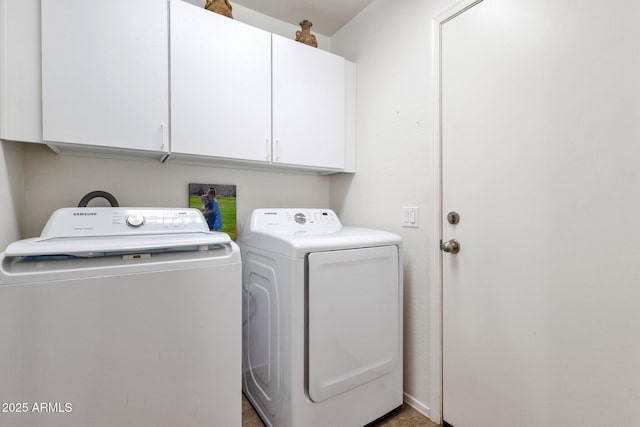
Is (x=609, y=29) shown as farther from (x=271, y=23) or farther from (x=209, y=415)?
(x=209, y=415)

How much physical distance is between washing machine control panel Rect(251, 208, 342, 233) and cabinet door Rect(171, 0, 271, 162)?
343 mm

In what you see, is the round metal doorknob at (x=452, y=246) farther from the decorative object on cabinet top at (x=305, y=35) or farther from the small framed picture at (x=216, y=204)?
the decorative object on cabinet top at (x=305, y=35)

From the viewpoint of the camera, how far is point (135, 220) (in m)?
1.42

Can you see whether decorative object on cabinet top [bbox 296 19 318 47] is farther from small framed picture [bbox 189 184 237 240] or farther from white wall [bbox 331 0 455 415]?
small framed picture [bbox 189 184 237 240]

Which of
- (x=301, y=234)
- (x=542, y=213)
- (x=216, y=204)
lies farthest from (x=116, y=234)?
(x=542, y=213)

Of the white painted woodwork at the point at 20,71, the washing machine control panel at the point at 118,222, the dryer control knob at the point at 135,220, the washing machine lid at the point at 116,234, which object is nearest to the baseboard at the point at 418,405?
the washing machine lid at the point at 116,234

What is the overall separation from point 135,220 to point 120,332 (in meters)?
0.60

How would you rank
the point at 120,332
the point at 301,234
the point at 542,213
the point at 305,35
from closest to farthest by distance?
1. the point at 120,332
2. the point at 542,213
3. the point at 301,234
4. the point at 305,35

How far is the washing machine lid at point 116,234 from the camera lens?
3.19 feet

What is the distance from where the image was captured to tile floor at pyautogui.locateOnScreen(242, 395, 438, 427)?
1575mm

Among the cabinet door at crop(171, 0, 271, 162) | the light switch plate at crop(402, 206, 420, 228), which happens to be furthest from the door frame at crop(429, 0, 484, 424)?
the cabinet door at crop(171, 0, 271, 162)

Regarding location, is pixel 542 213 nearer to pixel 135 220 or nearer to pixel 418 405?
pixel 418 405

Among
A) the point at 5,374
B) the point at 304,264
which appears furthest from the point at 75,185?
the point at 304,264

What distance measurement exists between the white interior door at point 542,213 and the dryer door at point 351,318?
300 millimetres
